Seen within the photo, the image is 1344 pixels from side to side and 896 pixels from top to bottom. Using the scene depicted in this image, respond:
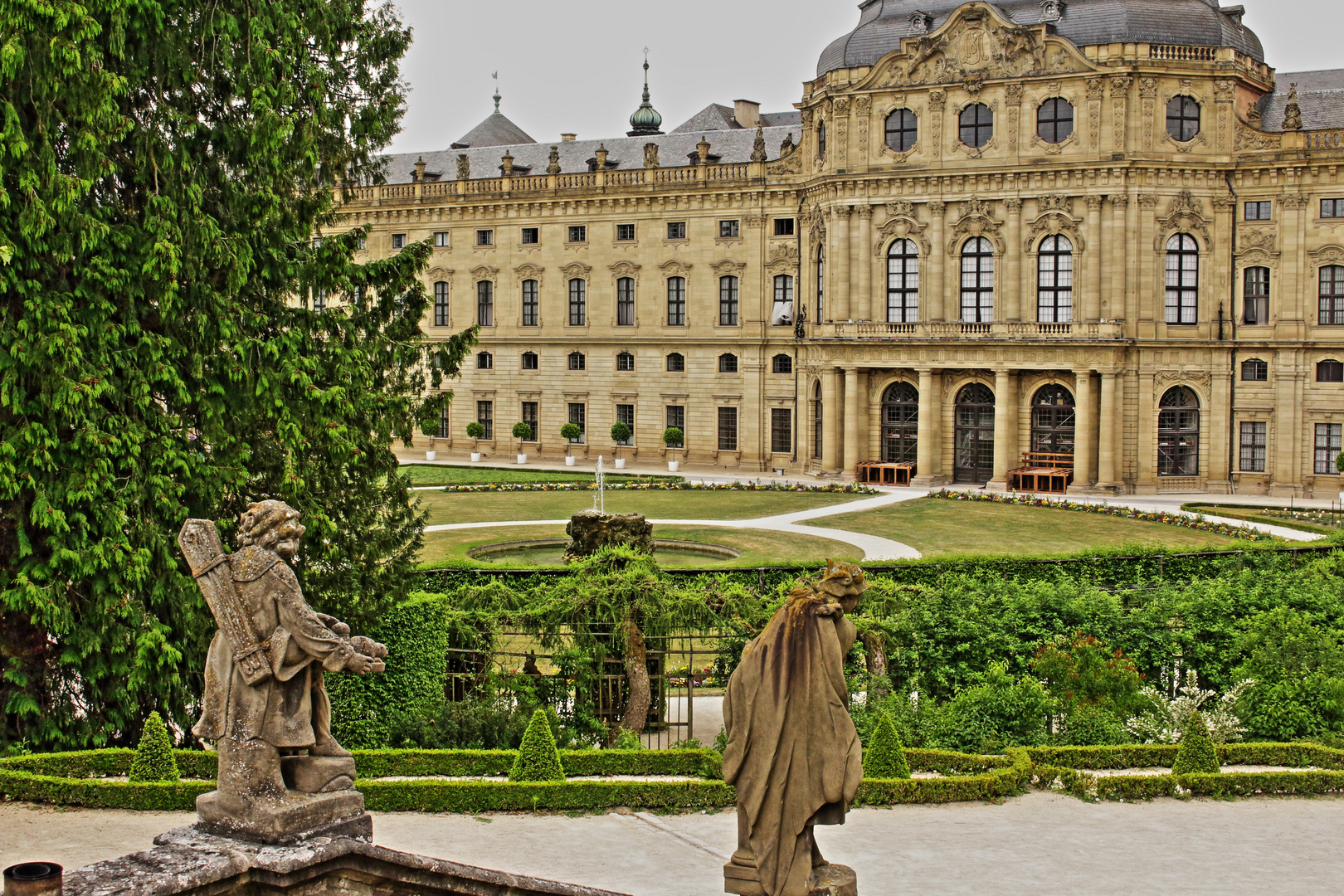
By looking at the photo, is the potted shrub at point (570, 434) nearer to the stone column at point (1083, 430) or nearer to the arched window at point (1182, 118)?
the stone column at point (1083, 430)

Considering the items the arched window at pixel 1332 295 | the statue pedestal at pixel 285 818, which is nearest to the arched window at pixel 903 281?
the arched window at pixel 1332 295

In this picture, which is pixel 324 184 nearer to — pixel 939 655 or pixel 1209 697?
pixel 939 655

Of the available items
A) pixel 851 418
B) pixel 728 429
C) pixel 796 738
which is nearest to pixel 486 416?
pixel 728 429

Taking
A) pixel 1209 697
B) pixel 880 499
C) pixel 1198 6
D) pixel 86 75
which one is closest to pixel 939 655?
pixel 1209 697

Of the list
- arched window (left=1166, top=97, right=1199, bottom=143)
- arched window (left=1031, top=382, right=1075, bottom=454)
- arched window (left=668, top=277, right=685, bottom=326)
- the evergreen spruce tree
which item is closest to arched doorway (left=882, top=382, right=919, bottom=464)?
arched window (left=1031, top=382, right=1075, bottom=454)

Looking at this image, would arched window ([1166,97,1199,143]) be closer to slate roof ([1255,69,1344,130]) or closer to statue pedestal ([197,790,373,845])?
slate roof ([1255,69,1344,130])

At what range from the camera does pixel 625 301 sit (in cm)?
6588

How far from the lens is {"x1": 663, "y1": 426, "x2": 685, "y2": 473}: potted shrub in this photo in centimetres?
6250

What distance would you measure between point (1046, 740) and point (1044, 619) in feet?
15.9

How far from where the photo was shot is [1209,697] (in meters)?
23.2

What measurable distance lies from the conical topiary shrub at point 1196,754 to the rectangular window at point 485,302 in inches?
2099

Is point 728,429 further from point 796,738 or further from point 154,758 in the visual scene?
point 796,738

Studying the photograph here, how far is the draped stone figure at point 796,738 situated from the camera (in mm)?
10617

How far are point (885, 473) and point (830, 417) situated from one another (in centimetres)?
335
